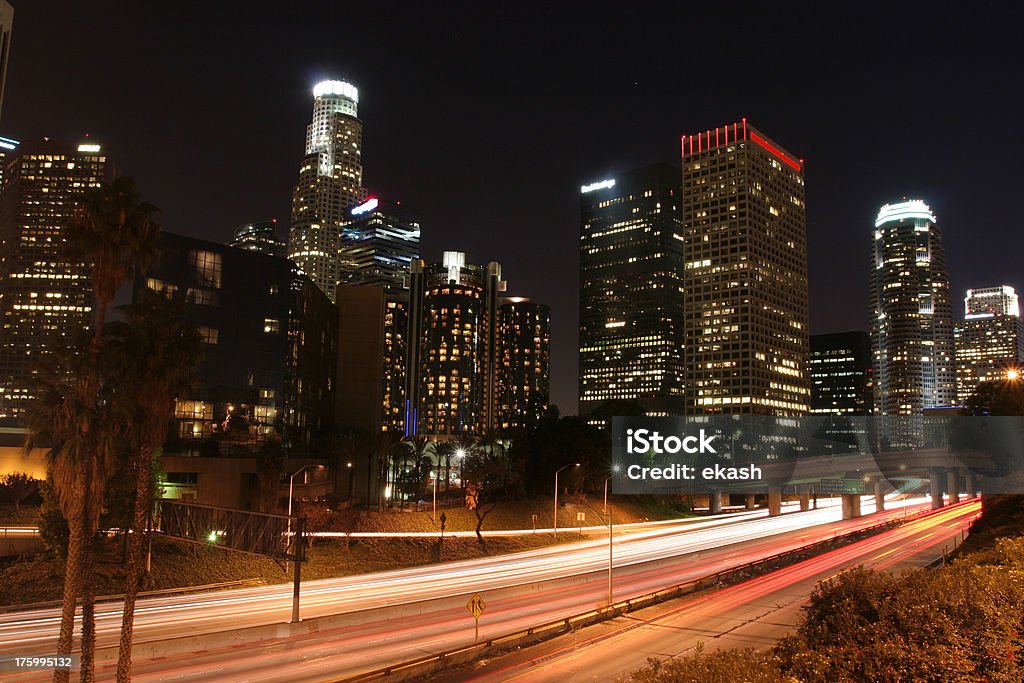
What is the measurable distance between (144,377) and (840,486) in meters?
88.6

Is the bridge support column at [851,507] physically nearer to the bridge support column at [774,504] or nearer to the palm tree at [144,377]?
the bridge support column at [774,504]

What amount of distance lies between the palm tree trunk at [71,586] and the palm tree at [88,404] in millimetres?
29

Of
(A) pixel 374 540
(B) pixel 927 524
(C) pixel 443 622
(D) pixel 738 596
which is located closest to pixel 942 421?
(B) pixel 927 524

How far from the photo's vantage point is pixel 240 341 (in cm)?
9062

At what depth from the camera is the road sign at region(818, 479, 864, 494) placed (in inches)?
3430

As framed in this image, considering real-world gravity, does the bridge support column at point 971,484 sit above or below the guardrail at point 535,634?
above

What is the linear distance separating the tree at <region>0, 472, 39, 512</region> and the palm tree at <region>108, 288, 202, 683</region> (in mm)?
46800

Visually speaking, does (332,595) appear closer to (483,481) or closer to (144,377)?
(144,377)

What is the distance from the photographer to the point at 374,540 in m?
64.5

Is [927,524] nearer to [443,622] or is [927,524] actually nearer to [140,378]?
[443,622]

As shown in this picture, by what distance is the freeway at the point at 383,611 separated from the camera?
29406 millimetres

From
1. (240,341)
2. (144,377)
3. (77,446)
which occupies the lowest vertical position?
(77,446)

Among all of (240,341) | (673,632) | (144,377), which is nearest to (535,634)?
(673,632)

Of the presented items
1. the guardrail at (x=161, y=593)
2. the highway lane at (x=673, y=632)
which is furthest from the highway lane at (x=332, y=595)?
the highway lane at (x=673, y=632)
